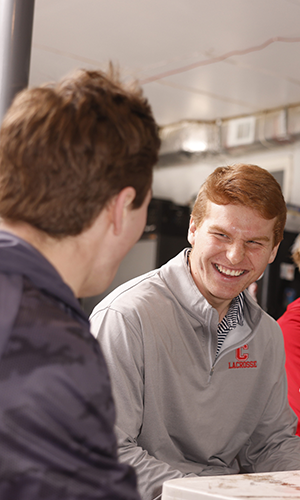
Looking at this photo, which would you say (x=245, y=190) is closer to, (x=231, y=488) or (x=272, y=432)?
(x=272, y=432)

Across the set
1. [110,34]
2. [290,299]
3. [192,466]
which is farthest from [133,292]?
[290,299]

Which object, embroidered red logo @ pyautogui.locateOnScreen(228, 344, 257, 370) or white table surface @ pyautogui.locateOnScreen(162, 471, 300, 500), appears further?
embroidered red logo @ pyautogui.locateOnScreen(228, 344, 257, 370)

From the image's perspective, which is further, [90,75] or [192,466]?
[192,466]

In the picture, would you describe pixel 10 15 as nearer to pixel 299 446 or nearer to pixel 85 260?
pixel 85 260

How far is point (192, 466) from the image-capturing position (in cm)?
146

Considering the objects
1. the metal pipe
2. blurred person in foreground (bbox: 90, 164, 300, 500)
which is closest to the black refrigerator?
blurred person in foreground (bbox: 90, 164, 300, 500)

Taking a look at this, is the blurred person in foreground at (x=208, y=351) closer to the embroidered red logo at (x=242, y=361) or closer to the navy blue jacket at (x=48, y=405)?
the embroidered red logo at (x=242, y=361)

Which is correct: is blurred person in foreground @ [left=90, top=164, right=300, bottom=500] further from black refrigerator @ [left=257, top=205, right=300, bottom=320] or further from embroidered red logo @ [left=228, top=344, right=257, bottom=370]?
black refrigerator @ [left=257, top=205, right=300, bottom=320]

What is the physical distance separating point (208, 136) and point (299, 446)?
12.9 ft

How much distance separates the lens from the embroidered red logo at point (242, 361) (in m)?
1.59

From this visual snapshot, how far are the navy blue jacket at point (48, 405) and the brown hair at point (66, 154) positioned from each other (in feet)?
0.32

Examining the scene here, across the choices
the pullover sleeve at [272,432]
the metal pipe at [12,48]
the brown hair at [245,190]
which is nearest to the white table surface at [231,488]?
the pullover sleeve at [272,432]

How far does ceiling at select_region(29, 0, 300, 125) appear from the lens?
3051mm

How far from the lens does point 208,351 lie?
1.54 meters
